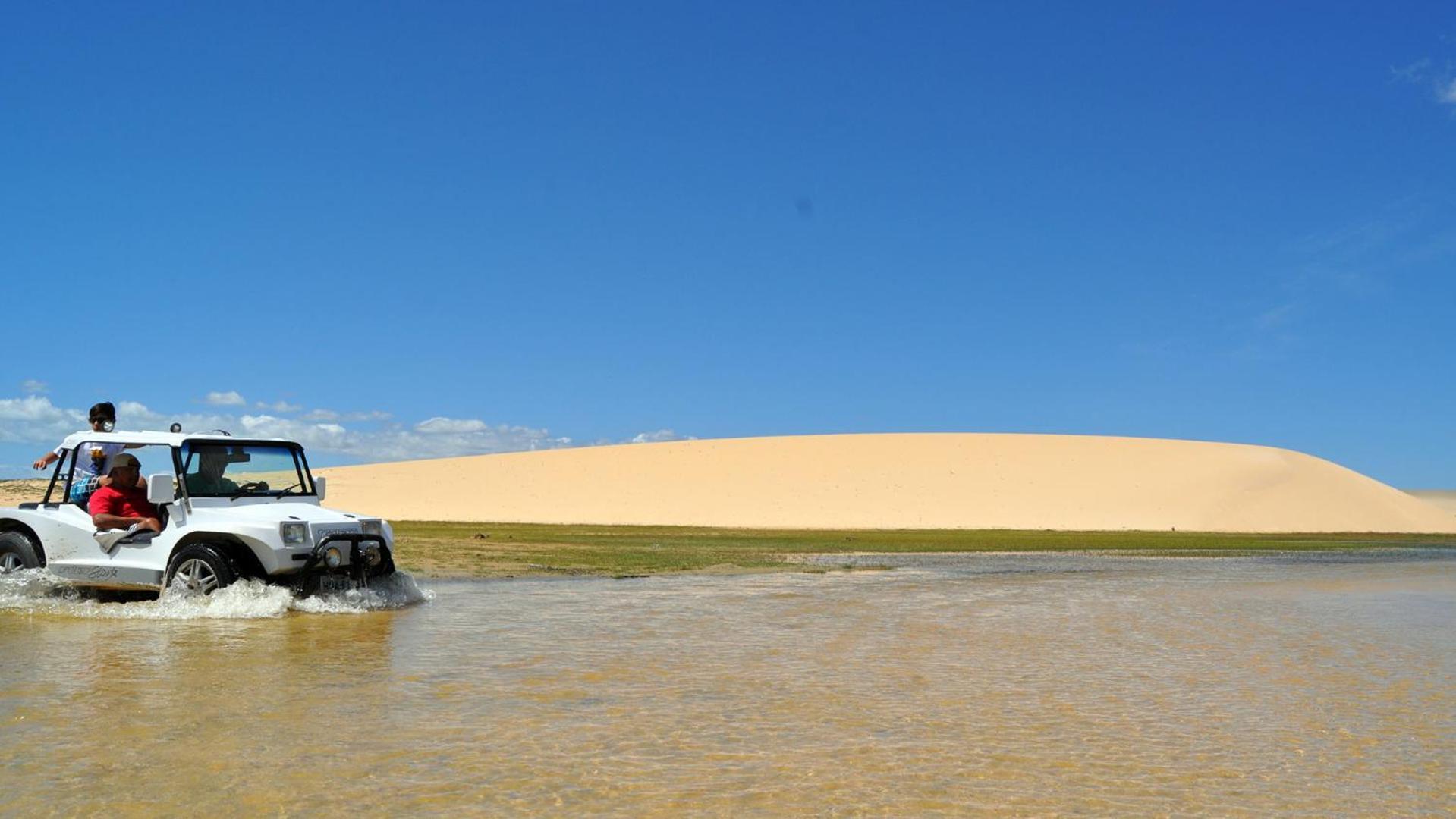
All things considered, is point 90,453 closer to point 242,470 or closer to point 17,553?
point 17,553

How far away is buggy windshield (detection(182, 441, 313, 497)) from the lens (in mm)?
15055

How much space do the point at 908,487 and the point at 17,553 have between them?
190 ft

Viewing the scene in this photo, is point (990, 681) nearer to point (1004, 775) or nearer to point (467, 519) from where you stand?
point (1004, 775)

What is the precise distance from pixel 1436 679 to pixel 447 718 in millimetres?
8257

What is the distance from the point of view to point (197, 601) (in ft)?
45.7

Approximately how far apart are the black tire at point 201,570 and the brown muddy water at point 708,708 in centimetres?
21

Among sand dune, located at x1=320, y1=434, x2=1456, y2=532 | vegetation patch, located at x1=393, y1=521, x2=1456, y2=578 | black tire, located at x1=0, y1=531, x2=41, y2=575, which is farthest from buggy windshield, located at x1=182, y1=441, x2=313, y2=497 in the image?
sand dune, located at x1=320, y1=434, x2=1456, y2=532

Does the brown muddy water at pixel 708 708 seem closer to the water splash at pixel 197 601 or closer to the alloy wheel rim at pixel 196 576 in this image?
the water splash at pixel 197 601

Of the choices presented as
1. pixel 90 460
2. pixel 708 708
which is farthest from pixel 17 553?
pixel 708 708

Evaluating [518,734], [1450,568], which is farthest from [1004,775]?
[1450,568]

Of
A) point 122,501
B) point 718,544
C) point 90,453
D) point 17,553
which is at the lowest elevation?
point 17,553

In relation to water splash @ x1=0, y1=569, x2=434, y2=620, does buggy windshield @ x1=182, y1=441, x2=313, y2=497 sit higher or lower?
higher

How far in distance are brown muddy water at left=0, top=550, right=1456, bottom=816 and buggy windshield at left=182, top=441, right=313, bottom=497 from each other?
163cm

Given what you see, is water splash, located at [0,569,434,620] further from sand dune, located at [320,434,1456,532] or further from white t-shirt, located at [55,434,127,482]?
sand dune, located at [320,434,1456,532]
